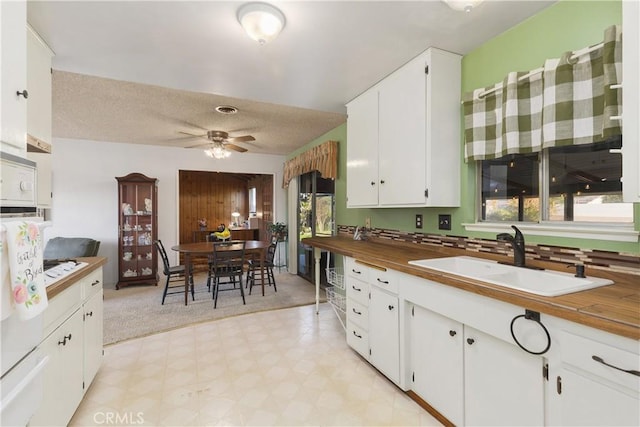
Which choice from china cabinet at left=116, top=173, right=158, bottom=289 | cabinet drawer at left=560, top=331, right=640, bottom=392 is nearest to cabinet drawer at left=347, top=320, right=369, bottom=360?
cabinet drawer at left=560, top=331, right=640, bottom=392

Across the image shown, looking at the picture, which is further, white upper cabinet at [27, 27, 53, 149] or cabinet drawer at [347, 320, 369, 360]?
cabinet drawer at [347, 320, 369, 360]

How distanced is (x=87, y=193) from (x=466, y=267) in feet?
18.2

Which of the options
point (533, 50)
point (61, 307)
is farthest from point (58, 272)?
point (533, 50)

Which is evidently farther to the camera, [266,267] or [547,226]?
[266,267]

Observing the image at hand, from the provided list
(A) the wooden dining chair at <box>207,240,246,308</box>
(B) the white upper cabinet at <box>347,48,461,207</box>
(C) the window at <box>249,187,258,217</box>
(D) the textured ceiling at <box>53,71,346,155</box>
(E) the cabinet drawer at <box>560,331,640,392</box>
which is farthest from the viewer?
(C) the window at <box>249,187,258,217</box>

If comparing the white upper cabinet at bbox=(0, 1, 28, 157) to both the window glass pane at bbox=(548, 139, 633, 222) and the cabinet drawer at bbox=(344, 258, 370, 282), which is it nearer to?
the cabinet drawer at bbox=(344, 258, 370, 282)

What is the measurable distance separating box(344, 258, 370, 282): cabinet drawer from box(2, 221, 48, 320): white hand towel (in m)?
1.78

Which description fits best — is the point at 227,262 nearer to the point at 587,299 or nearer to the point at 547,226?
the point at 547,226

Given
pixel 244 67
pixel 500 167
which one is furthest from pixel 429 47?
pixel 244 67

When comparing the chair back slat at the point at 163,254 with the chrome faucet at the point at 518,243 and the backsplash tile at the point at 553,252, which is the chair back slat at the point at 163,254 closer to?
the backsplash tile at the point at 553,252

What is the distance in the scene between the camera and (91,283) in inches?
76.6

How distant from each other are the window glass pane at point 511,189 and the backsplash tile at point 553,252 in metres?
0.21

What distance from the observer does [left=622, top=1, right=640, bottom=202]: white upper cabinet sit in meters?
1.09

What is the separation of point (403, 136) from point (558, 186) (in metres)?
1.05
